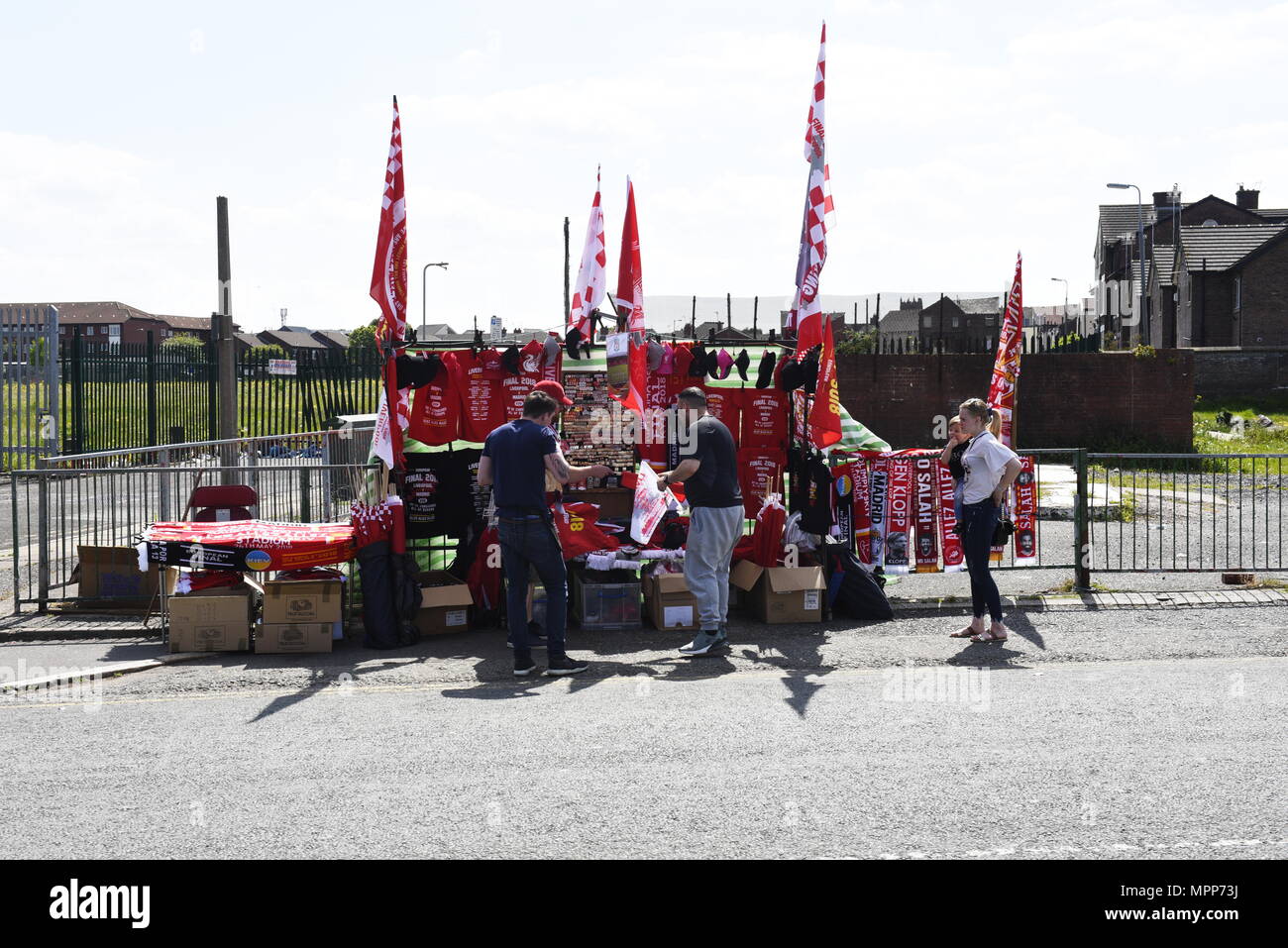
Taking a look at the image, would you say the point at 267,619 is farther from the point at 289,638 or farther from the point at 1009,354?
the point at 1009,354

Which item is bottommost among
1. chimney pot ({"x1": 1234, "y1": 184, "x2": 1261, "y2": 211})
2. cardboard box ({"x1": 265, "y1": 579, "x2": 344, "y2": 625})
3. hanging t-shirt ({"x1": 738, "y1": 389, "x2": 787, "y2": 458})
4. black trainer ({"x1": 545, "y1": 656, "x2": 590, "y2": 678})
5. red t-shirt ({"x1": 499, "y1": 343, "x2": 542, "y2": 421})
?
black trainer ({"x1": 545, "y1": 656, "x2": 590, "y2": 678})

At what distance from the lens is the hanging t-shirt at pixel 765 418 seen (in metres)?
11.5

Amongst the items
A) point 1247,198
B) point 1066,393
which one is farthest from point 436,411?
point 1247,198

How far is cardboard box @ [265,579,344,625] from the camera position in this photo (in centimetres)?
927

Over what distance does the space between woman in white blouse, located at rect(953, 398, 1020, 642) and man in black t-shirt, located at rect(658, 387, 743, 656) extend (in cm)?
190

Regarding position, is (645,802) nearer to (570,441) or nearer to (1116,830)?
(1116,830)

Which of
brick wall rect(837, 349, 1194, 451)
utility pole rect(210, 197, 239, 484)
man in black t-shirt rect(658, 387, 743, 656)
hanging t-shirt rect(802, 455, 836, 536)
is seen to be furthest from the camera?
brick wall rect(837, 349, 1194, 451)

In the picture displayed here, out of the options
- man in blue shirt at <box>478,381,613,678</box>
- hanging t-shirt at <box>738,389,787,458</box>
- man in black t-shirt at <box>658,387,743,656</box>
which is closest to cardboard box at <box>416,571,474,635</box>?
man in blue shirt at <box>478,381,613,678</box>

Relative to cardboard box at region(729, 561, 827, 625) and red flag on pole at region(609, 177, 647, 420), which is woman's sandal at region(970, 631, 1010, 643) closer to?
cardboard box at region(729, 561, 827, 625)

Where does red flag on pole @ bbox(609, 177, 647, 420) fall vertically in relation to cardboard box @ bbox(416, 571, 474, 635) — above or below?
above

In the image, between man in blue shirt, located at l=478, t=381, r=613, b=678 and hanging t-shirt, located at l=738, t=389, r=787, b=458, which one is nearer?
man in blue shirt, located at l=478, t=381, r=613, b=678

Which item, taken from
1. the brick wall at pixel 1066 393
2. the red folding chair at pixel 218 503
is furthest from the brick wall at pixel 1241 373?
the red folding chair at pixel 218 503
